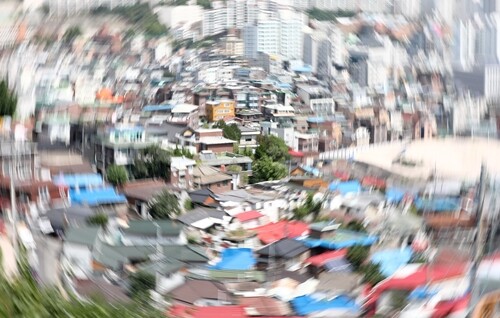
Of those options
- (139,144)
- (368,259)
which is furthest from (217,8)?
(368,259)

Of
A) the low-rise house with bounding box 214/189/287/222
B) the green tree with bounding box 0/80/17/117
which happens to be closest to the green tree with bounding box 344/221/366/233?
the low-rise house with bounding box 214/189/287/222

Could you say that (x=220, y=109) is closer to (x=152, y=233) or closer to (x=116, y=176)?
(x=116, y=176)

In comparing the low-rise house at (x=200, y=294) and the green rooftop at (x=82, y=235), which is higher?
the green rooftop at (x=82, y=235)

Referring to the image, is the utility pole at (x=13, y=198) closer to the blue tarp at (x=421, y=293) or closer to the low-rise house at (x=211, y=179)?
the low-rise house at (x=211, y=179)

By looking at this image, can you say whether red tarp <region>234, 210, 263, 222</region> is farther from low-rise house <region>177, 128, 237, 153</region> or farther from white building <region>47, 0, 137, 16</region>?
white building <region>47, 0, 137, 16</region>

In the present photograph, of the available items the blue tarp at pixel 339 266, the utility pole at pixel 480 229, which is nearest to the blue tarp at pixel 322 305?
the blue tarp at pixel 339 266
